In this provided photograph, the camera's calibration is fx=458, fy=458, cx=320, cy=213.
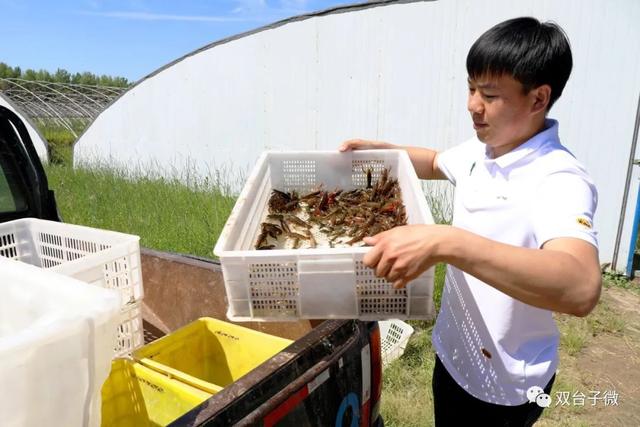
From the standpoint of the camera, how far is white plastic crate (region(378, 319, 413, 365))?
4.07m

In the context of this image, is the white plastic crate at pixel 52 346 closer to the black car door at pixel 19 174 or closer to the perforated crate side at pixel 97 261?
the perforated crate side at pixel 97 261

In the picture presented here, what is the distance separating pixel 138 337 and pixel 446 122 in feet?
21.0

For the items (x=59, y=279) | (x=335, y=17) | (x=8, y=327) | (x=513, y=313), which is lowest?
(x=513, y=313)

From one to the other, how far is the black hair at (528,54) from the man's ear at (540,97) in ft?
0.05

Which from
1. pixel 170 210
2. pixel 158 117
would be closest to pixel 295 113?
pixel 170 210

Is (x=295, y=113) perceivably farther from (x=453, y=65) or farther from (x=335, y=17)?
(x=453, y=65)

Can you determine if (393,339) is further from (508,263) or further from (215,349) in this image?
(508,263)

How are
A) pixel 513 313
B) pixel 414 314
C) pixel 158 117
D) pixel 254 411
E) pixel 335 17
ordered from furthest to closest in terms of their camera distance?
pixel 158 117 < pixel 335 17 < pixel 513 313 < pixel 414 314 < pixel 254 411

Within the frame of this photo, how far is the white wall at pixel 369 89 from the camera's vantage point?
6125 mm

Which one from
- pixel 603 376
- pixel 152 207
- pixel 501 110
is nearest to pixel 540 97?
Answer: pixel 501 110

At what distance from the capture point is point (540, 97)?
156 centimetres

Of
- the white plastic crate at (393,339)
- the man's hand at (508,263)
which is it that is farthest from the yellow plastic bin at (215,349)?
the white plastic crate at (393,339)

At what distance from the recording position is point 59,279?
1007mm

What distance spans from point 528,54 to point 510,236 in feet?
1.99
